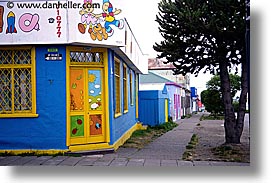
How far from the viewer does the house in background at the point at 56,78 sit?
7941 millimetres

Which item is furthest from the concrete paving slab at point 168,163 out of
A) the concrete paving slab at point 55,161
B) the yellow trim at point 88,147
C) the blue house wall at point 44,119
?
the blue house wall at point 44,119

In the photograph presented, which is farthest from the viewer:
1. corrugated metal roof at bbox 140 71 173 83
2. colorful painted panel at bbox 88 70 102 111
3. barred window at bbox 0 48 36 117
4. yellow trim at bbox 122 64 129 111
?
corrugated metal roof at bbox 140 71 173 83

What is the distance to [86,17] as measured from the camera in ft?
26.1

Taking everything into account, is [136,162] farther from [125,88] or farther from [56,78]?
[125,88]

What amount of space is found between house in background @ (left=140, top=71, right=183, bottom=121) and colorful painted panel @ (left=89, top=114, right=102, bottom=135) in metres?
12.1

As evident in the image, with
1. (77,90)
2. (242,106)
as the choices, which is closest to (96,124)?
(77,90)

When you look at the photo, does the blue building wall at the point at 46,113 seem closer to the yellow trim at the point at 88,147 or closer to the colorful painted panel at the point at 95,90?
the yellow trim at the point at 88,147

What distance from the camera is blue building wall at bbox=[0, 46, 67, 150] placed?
8.10 meters

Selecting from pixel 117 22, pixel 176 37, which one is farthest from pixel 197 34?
pixel 117 22

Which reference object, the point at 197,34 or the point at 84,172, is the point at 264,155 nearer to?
the point at 84,172

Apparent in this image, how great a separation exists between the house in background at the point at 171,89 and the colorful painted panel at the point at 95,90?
39.7ft

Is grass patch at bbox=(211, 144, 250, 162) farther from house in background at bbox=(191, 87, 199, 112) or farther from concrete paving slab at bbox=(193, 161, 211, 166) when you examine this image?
house in background at bbox=(191, 87, 199, 112)

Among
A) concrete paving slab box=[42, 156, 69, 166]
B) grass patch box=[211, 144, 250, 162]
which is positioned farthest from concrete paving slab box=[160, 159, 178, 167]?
concrete paving slab box=[42, 156, 69, 166]

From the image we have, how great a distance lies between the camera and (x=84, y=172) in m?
6.34
